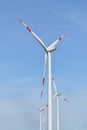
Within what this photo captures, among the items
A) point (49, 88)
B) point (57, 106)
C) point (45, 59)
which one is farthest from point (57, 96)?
point (49, 88)

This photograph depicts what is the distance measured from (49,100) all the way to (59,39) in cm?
Result: 1101

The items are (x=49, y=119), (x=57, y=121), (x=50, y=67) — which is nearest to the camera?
(x=49, y=119)

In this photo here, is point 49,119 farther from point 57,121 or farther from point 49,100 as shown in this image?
point 57,121

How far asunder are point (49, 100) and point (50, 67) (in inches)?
193

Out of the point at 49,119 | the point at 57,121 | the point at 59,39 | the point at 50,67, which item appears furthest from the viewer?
the point at 57,121

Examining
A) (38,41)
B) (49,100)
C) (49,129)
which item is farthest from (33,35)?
(49,129)

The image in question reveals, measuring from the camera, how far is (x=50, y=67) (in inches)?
2114

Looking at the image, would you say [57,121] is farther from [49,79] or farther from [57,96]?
[49,79]

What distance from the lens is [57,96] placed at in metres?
89.2

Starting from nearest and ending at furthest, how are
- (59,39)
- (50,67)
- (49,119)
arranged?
(49,119), (50,67), (59,39)

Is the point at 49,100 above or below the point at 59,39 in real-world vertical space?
below

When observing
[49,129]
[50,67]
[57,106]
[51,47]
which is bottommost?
[49,129]

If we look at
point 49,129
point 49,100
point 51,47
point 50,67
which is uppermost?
point 51,47

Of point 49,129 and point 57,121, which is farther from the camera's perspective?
point 57,121
